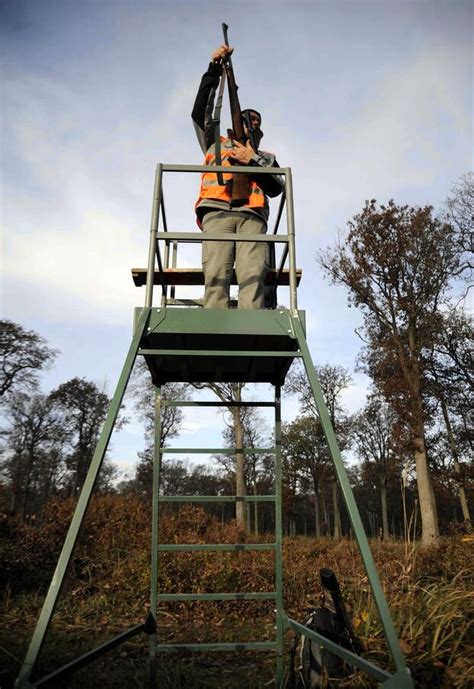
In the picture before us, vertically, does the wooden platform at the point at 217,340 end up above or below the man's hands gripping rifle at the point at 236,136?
below

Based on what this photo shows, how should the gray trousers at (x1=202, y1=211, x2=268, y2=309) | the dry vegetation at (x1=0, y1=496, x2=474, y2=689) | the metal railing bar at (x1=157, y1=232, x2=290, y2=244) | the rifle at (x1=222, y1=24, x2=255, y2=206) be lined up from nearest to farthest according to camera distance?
the metal railing bar at (x1=157, y1=232, x2=290, y2=244) → the dry vegetation at (x1=0, y1=496, x2=474, y2=689) → the gray trousers at (x1=202, y1=211, x2=268, y2=309) → the rifle at (x1=222, y1=24, x2=255, y2=206)

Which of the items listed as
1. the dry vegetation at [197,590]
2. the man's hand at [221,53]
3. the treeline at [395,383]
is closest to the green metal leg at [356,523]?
the dry vegetation at [197,590]

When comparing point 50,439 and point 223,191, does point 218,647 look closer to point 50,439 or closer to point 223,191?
point 223,191

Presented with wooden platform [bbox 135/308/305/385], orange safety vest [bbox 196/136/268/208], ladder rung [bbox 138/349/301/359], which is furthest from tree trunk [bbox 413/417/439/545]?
ladder rung [bbox 138/349/301/359]

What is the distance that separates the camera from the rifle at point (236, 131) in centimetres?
370

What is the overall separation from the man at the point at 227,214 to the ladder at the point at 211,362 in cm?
28

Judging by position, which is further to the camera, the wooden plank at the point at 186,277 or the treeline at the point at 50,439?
the treeline at the point at 50,439

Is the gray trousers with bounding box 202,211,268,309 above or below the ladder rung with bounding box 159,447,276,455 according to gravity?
above

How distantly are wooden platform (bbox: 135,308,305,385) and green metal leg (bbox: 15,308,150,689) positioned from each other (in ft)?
0.70

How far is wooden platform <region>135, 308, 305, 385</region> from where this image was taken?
282cm

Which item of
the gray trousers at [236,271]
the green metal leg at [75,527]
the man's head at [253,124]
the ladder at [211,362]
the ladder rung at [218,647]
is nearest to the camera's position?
the green metal leg at [75,527]

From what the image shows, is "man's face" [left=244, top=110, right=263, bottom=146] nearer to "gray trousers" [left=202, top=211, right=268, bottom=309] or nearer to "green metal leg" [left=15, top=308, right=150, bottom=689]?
"gray trousers" [left=202, top=211, right=268, bottom=309]

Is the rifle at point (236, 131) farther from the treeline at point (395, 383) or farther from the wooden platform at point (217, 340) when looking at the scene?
the treeline at point (395, 383)

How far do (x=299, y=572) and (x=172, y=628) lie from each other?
2.63 meters
